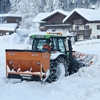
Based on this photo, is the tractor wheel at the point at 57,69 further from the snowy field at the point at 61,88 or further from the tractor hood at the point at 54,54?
the snowy field at the point at 61,88

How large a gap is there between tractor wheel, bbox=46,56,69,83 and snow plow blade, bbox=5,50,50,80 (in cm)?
38

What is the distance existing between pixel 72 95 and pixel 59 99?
438 mm

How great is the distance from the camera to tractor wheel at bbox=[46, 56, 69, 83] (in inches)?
385

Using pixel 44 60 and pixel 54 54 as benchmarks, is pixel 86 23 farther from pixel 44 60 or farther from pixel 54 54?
pixel 44 60


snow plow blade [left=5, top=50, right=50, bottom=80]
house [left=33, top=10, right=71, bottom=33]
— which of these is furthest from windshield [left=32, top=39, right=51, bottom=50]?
house [left=33, top=10, right=71, bottom=33]

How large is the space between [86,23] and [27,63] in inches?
1406

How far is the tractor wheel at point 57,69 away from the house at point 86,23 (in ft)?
108

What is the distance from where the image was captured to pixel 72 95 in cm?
792

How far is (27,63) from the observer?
9664mm

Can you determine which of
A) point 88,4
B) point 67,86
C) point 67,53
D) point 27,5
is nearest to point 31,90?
point 67,86

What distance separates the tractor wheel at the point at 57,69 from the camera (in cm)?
978

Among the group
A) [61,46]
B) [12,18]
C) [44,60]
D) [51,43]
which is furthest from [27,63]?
[12,18]

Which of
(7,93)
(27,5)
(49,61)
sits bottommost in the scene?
(7,93)

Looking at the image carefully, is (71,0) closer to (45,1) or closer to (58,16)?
(45,1)
